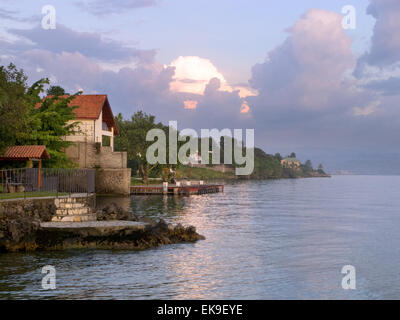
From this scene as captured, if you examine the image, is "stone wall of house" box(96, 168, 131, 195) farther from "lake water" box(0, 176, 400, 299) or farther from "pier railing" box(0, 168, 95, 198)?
"lake water" box(0, 176, 400, 299)

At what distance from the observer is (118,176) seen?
63.1m

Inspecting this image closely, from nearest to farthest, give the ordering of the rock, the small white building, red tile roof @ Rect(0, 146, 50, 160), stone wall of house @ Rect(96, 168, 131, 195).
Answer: the rock
red tile roof @ Rect(0, 146, 50, 160)
the small white building
stone wall of house @ Rect(96, 168, 131, 195)

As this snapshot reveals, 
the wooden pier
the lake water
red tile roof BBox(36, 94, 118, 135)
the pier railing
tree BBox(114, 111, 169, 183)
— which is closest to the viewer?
the lake water

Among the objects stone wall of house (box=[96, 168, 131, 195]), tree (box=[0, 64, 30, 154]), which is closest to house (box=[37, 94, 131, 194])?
stone wall of house (box=[96, 168, 131, 195])

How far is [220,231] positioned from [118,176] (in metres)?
31.9

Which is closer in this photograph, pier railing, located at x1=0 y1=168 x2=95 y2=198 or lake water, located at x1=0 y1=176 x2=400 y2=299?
lake water, located at x1=0 y1=176 x2=400 y2=299

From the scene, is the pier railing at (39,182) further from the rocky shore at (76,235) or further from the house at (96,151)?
the house at (96,151)

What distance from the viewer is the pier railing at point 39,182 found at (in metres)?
34.8

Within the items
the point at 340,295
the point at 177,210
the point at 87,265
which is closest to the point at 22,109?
the point at 177,210

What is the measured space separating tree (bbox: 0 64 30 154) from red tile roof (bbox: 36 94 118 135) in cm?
1649

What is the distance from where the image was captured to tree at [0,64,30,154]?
124ft

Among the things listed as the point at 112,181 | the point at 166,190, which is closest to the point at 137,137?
the point at 166,190

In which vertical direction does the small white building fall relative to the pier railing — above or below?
above

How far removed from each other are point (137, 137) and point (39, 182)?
1745 inches
